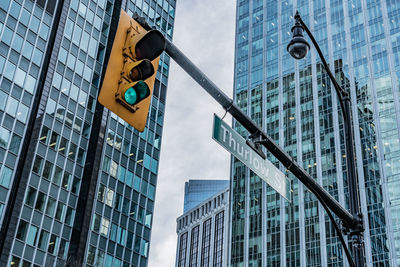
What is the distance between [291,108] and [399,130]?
2201cm

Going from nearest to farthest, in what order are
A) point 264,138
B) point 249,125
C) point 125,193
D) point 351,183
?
point 249,125 → point 264,138 → point 351,183 → point 125,193

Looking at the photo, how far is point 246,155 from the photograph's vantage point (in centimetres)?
898

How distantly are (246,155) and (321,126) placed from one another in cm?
8742

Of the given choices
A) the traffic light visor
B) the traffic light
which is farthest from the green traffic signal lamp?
the traffic light visor

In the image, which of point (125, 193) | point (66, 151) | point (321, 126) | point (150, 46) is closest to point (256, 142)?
point (150, 46)

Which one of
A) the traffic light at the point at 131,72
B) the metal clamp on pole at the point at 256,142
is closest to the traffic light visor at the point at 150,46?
the traffic light at the point at 131,72

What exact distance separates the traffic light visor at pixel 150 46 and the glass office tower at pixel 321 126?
75425 mm

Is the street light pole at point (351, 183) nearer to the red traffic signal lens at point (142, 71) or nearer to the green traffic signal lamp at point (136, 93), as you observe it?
the red traffic signal lens at point (142, 71)

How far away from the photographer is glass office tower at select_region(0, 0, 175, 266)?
5528 centimetres

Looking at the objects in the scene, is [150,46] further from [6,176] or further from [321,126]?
[321,126]

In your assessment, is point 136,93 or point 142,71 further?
point 142,71

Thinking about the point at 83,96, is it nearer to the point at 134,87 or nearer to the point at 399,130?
the point at 399,130

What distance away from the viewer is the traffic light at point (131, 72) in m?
6.88

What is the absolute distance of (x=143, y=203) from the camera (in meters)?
70.1
